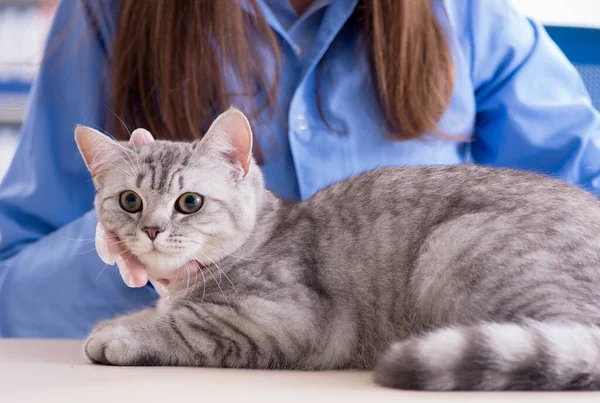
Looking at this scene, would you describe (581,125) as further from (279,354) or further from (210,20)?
(279,354)

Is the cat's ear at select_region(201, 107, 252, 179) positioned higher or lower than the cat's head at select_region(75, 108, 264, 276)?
higher

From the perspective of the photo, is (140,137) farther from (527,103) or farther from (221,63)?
(527,103)

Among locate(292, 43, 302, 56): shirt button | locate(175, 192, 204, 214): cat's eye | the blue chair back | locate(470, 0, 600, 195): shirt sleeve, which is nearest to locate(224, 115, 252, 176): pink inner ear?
locate(175, 192, 204, 214): cat's eye

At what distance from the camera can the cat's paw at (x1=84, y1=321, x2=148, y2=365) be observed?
117 centimetres

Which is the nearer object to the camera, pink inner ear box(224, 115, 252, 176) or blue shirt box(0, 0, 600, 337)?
pink inner ear box(224, 115, 252, 176)

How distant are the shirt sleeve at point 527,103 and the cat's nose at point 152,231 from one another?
3.60 ft

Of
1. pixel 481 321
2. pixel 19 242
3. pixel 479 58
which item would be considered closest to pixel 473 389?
pixel 481 321

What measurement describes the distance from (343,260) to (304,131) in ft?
1.83

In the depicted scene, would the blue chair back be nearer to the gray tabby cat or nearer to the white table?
the gray tabby cat

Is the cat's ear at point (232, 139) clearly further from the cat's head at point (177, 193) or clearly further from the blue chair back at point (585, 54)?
the blue chair back at point (585, 54)

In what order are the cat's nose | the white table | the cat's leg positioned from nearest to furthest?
the white table
the cat's leg
the cat's nose

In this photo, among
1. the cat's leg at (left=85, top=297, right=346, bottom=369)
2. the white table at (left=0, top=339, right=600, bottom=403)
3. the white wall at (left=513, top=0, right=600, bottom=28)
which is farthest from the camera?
the white wall at (left=513, top=0, right=600, bottom=28)

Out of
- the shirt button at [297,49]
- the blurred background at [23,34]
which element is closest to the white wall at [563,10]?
the blurred background at [23,34]

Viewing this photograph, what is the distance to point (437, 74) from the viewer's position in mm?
1862
